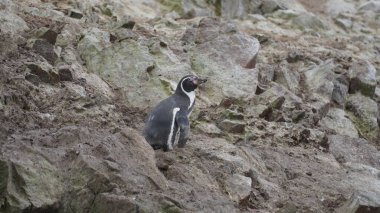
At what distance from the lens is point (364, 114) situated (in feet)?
45.8

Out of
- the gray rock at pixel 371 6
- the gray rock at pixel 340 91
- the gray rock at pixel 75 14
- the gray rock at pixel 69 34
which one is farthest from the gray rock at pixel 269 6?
the gray rock at pixel 69 34

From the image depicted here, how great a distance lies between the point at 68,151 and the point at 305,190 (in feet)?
11.0

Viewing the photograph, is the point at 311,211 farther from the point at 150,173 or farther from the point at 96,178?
the point at 96,178

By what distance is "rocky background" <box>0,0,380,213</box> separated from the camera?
22.7 ft

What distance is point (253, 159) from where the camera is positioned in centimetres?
935

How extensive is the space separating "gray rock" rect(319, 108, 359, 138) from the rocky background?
0.03m

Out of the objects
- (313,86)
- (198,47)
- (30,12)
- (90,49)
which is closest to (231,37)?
(198,47)

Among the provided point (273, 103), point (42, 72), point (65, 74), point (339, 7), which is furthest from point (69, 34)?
point (339, 7)

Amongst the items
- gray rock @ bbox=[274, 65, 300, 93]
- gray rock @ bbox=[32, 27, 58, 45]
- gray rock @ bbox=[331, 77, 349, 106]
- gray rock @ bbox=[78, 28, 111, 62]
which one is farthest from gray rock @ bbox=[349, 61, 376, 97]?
gray rock @ bbox=[32, 27, 58, 45]

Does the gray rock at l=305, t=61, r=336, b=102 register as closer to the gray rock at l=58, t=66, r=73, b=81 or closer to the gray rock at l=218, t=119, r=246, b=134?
the gray rock at l=218, t=119, r=246, b=134

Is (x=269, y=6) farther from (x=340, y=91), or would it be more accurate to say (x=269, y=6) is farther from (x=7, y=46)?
(x=7, y=46)

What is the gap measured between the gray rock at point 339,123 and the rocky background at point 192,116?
3 cm

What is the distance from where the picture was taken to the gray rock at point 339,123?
1278 centimetres

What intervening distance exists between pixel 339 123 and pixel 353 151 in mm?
1476
